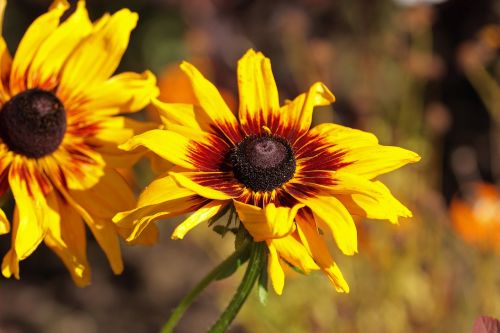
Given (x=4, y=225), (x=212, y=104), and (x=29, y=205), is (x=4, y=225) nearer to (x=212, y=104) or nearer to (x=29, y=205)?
(x=29, y=205)

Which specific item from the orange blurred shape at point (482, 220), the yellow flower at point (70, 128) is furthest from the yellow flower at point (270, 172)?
the orange blurred shape at point (482, 220)

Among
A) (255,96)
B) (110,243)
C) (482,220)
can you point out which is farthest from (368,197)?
(482,220)

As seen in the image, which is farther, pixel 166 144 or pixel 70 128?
pixel 70 128

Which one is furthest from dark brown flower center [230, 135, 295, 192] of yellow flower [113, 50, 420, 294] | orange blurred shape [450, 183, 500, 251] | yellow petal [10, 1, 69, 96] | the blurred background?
orange blurred shape [450, 183, 500, 251]

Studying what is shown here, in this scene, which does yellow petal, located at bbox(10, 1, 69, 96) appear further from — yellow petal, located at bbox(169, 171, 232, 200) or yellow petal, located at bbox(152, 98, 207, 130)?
yellow petal, located at bbox(169, 171, 232, 200)

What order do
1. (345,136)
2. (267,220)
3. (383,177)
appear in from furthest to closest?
(383,177), (345,136), (267,220)

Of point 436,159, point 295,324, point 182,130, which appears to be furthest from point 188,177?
point 436,159
